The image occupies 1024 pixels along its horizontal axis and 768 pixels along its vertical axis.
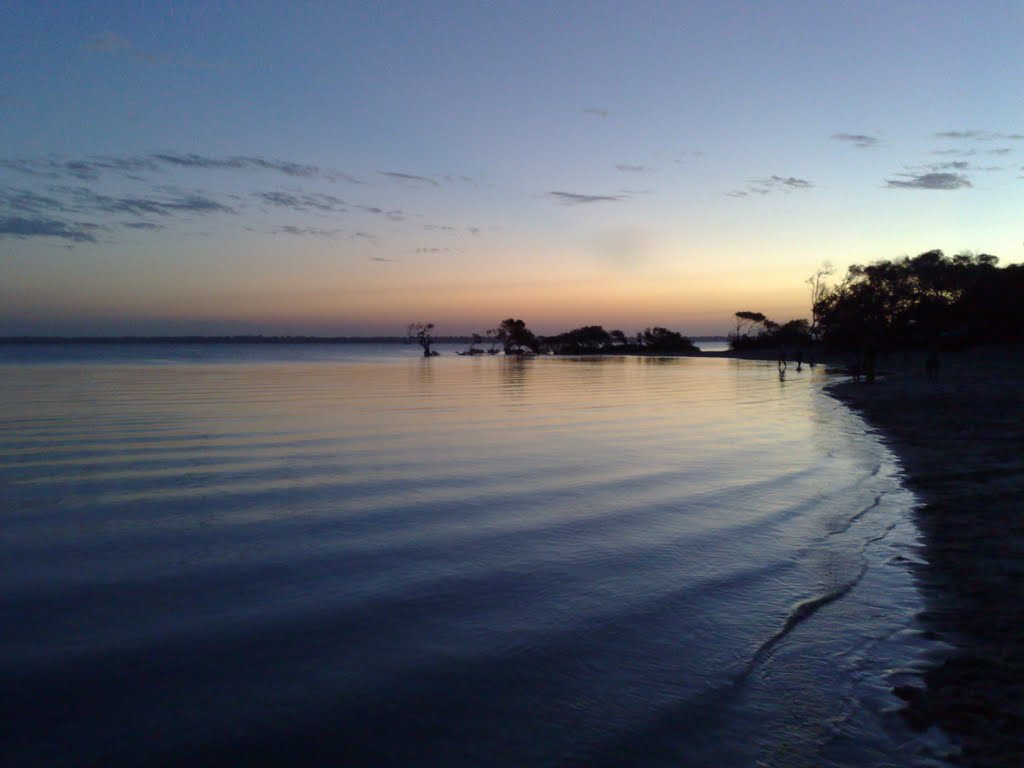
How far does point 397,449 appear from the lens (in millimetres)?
17906

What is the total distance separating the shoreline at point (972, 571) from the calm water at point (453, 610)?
12.6 inches

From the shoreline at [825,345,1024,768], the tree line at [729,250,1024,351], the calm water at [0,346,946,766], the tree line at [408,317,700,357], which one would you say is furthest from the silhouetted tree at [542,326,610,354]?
the calm water at [0,346,946,766]

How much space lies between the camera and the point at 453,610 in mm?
7074

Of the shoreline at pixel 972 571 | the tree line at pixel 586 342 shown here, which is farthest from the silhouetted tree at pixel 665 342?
the shoreline at pixel 972 571

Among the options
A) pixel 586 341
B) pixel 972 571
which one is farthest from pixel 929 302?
pixel 586 341

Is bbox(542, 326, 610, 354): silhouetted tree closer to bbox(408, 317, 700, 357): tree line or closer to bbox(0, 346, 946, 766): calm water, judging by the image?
bbox(408, 317, 700, 357): tree line

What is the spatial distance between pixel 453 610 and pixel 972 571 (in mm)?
6027

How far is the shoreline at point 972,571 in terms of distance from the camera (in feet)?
15.7

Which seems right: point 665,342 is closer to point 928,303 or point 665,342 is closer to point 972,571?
point 928,303

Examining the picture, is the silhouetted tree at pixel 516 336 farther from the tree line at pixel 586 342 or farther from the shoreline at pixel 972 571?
the shoreline at pixel 972 571

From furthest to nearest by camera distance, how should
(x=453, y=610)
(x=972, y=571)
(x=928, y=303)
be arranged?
(x=928, y=303) < (x=972, y=571) < (x=453, y=610)

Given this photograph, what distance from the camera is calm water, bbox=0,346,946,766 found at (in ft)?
15.6

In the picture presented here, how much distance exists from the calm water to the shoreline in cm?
32

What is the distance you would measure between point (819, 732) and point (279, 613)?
5077 millimetres
